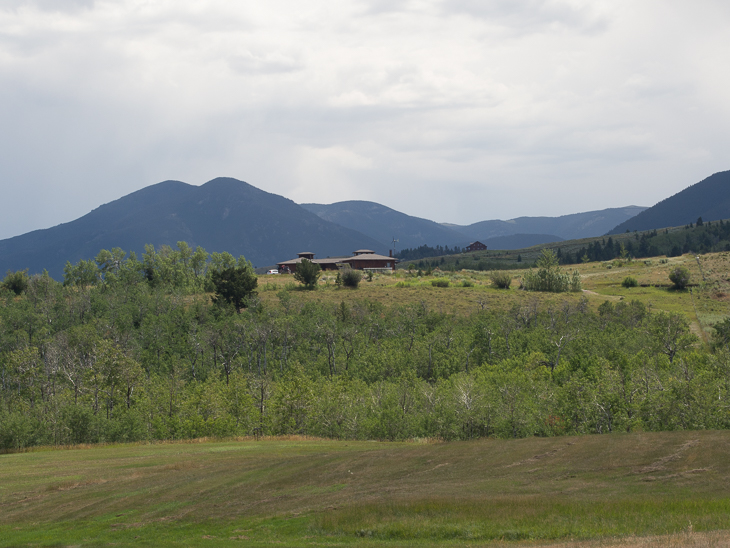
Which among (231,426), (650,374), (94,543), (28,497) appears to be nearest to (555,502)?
(94,543)

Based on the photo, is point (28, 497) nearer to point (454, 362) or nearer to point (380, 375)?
point (380, 375)

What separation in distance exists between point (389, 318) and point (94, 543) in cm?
6423

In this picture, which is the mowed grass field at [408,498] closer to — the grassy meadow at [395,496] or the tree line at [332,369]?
the grassy meadow at [395,496]

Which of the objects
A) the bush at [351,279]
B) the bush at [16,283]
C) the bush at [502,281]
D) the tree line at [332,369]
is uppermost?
the bush at [16,283]

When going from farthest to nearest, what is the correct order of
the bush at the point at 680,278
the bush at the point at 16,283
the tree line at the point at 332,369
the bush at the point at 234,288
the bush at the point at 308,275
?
the bush at the point at 680,278, the bush at the point at 308,275, the bush at the point at 16,283, the bush at the point at 234,288, the tree line at the point at 332,369

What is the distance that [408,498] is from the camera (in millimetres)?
18703

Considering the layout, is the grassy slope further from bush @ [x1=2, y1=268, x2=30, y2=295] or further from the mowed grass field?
the mowed grass field

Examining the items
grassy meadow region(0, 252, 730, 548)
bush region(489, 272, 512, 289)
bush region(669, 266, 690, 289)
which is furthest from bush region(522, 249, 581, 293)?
grassy meadow region(0, 252, 730, 548)

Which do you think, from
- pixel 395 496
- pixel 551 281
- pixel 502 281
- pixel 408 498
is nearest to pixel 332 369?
pixel 395 496

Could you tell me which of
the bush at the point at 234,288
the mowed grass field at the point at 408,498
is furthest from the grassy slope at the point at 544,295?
the mowed grass field at the point at 408,498

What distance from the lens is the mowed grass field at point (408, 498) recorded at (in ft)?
52.0

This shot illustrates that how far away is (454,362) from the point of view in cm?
6306

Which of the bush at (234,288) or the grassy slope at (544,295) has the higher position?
the bush at (234,288)

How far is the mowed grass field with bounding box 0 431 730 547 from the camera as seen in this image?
624 inches
